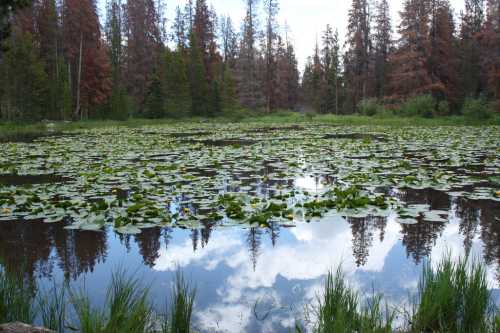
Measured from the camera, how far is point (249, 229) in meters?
5.06

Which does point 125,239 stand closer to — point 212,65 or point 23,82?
point 23,82

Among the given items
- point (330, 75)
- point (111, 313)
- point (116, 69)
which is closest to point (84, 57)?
point (116, 69)

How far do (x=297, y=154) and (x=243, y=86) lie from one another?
31633mm

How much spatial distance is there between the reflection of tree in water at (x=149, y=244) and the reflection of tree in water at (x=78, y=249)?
0.38 m

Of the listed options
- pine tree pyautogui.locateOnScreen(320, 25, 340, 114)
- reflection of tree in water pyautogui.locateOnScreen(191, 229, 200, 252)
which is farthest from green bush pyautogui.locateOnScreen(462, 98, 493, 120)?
reflection of tree in water pyautogui.locateOnScreen(191, 229, 200, 252)

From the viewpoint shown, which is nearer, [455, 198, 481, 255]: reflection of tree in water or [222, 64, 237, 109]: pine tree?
[455, 198, 481, 255]: reflection of tree in water

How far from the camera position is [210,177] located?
7.79 meters

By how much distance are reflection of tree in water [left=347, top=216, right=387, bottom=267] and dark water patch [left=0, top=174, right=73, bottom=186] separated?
5351 millimetres

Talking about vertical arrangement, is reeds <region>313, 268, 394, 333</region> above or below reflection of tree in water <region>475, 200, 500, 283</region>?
above

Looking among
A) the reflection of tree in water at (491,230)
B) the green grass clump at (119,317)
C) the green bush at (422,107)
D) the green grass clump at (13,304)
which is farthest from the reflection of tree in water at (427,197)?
the green bush at (422,107)

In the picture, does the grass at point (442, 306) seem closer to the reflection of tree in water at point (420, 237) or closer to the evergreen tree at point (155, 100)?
the reflection of tree in water at point (420, 237)

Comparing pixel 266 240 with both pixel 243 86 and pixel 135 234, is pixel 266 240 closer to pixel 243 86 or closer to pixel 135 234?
pixel 135 234

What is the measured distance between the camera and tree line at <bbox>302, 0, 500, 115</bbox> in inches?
1283

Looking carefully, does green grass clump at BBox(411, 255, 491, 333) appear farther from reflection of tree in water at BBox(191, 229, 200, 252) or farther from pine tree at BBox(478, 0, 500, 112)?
pine tree at BBox(478, 0, 500, 112)
